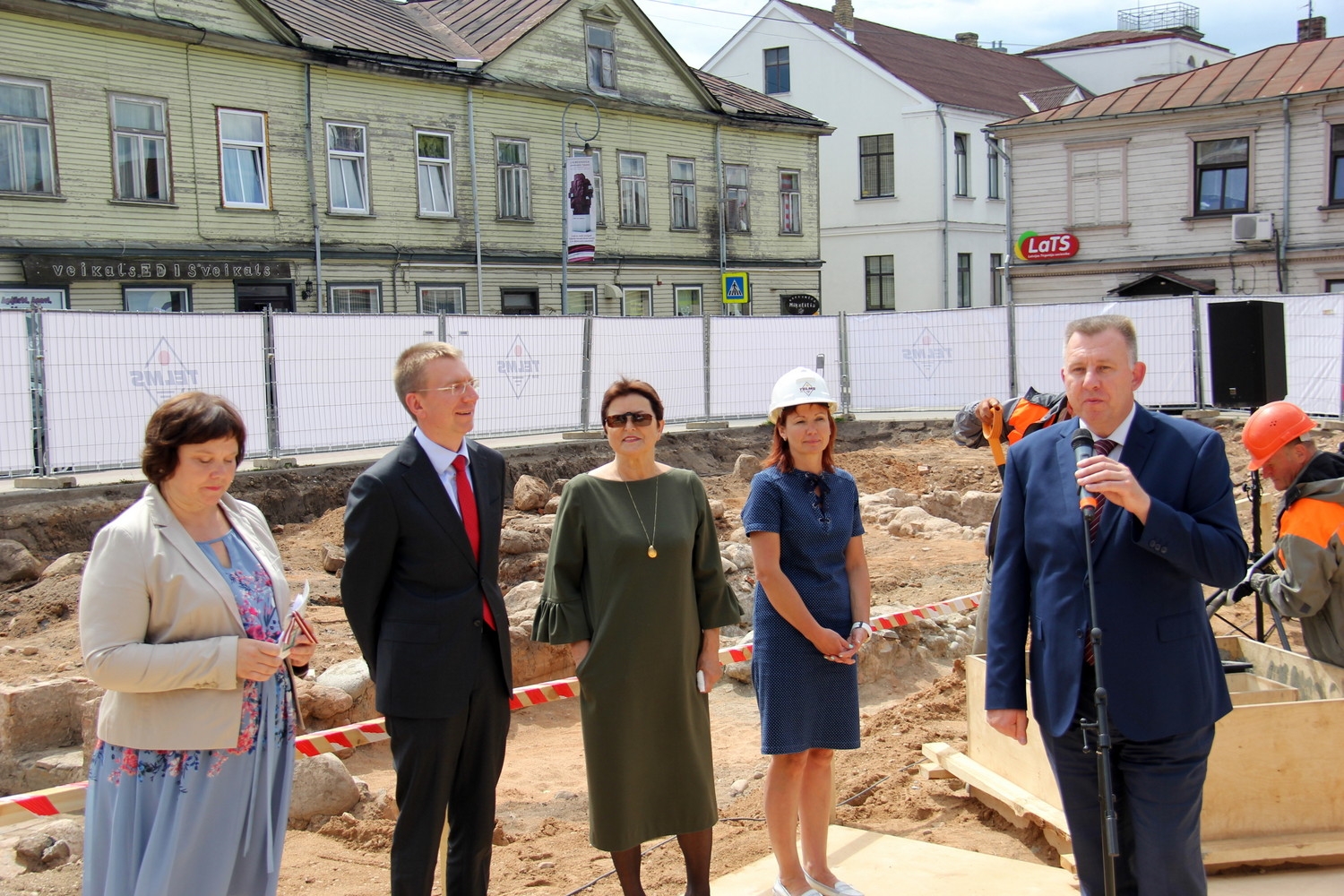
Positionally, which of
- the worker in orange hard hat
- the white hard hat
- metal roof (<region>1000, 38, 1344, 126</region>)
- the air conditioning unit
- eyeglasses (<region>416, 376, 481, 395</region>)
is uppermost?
metal roof (<region>1000, 38, 1344, 126</region>)

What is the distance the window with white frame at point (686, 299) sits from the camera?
31.8 m

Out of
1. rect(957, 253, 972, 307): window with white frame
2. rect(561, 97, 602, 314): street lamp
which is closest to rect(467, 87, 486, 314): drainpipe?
rect(561, 97, 602, 314): street lamp

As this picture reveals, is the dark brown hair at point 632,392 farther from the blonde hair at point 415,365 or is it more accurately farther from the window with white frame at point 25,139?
the window with white frame at point 25,139

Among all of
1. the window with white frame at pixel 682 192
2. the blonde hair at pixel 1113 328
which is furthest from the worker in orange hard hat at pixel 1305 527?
the window with white frame at pixel 682 192

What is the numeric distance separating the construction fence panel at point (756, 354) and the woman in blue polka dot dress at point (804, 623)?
49.4 feet

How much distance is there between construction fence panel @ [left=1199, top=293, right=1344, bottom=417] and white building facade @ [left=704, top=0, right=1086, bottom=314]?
22584 millimetres

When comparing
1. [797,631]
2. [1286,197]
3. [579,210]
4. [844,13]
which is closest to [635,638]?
A: [797,631]

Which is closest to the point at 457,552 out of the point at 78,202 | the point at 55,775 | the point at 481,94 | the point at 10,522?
the point at 55,775

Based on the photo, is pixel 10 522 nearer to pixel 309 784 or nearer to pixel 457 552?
pixel 309 784

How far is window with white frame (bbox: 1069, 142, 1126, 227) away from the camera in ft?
94.1

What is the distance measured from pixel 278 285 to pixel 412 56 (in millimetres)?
5937

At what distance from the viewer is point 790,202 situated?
3478 centimetres

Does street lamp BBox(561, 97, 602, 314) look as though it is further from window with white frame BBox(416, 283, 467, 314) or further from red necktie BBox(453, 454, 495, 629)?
red necktie BBox(453, 454, 495, 629)

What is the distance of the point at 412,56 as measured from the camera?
25953 mm
